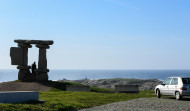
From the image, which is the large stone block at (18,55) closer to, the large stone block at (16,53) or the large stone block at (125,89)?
the large stone block at (16,53)

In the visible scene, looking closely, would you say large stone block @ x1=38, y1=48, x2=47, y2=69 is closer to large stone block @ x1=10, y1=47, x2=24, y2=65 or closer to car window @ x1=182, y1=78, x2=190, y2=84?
large stone block @ x1=10, y1=47, x2=24, y2=65

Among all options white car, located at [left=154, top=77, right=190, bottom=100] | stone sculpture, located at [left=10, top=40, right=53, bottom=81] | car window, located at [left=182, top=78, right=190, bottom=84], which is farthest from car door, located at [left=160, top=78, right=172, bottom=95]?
stone sculpture, located at [left=10, top=40, right=53, bottom=81]

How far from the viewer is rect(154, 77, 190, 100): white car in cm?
2277

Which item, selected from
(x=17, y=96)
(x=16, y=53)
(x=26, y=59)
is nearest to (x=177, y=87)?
(x=17, y=96)

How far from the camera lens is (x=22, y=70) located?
1527 inches

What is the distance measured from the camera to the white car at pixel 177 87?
74.7 ft

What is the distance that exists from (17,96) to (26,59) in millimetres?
21146

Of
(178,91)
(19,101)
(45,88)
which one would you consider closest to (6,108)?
(19,101)

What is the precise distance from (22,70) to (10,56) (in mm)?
2117

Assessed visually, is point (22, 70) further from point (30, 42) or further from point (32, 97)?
point (32, 97)

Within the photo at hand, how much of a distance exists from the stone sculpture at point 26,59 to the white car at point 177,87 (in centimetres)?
1592

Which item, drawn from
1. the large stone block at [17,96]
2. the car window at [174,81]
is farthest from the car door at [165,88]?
the large stone block at [17,96]

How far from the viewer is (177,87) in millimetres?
23328

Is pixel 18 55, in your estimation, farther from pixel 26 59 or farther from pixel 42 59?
pixel 42 59
